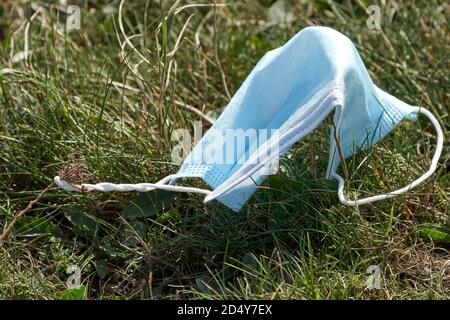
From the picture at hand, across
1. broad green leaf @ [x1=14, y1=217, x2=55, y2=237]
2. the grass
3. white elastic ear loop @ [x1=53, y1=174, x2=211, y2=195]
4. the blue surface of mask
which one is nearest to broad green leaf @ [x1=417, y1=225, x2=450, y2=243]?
the grass

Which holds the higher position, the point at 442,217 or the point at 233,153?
the point at 233,153

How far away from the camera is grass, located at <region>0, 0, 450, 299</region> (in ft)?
6.21

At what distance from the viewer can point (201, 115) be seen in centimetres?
233

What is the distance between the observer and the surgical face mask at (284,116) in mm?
1905

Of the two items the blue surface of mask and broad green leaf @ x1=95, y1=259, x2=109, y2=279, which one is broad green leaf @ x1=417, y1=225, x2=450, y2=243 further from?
broad green leaf @ x1=95, y1=259, x2=109, y2=279

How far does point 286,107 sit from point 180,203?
30 centimetres

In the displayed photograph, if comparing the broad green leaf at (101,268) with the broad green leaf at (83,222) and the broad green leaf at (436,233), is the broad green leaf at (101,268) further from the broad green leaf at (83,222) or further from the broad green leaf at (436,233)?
the broad green leaf at (436,233)

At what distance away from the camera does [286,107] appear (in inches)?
79.0

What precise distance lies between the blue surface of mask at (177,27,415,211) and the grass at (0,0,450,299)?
60mm

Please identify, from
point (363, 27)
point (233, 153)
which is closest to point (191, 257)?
point (233, 153)

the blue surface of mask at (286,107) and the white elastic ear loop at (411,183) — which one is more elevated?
the blue surface of mask at (286,107)

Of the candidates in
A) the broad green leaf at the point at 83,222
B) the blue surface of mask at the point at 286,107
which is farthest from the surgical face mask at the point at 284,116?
the broad green leaf at the point at 83,222
